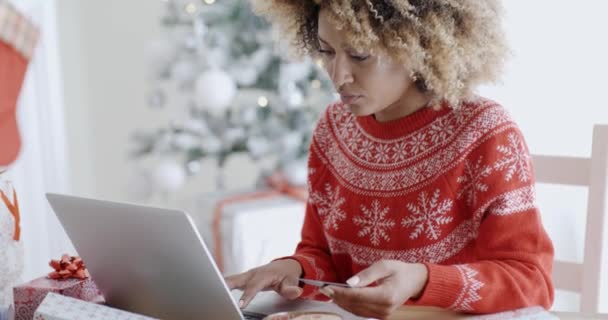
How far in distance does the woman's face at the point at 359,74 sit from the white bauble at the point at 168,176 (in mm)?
1572

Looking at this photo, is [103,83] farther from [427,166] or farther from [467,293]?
[467,293]

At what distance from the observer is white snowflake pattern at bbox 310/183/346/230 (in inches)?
50.2

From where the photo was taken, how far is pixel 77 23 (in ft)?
10.7

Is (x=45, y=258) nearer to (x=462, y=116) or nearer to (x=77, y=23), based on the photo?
(x=77, y=23)

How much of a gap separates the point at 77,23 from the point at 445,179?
97.8 inches

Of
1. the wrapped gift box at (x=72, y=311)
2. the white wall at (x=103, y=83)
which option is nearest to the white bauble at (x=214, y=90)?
the white wall at (x=103, y=83)

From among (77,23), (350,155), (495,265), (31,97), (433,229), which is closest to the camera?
(495,265)

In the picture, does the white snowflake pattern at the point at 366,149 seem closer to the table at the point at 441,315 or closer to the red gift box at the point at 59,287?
the table at the point at 441,315

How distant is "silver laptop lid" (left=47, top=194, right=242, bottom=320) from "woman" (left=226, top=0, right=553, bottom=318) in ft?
0.48

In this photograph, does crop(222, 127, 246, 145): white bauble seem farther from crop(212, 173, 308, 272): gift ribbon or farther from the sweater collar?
the sweater collar

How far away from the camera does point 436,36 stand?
1.10 m

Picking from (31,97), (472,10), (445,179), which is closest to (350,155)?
(445,179)

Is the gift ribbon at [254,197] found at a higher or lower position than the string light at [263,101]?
lower

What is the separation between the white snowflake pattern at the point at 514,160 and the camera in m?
1.10
